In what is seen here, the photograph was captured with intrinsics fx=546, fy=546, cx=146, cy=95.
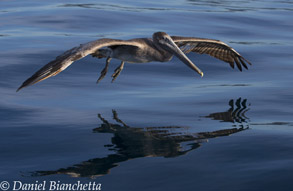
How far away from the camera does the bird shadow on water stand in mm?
7545

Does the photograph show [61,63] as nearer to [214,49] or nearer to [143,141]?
[143,141]

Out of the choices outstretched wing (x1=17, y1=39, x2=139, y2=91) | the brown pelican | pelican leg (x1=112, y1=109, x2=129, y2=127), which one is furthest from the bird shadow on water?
outstretched wing (x1=17, y1=39, x2=139, y2=91)

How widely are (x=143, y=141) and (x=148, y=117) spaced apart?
4.57ft

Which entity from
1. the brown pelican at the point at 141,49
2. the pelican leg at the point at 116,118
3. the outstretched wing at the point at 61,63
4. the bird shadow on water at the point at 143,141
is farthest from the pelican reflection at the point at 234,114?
the outstretched wing at the point at 61,63

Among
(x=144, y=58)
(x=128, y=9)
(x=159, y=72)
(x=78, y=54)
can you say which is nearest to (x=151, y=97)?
(x=144, y=58)

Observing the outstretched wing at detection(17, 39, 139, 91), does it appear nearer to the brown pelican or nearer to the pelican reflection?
the brown pelican

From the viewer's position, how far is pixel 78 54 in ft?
28.0

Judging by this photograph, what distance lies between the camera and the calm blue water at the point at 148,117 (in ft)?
24.3

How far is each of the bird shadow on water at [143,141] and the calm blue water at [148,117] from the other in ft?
0.05

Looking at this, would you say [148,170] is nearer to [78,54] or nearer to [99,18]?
[78,54]

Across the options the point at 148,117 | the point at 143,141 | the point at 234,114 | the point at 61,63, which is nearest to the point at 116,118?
the point at 148,117

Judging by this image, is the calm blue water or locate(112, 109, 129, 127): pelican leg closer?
the calm blue water

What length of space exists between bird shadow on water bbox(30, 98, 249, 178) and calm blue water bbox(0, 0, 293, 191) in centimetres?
2

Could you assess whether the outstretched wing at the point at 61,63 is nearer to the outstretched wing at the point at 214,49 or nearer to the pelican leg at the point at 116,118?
the pelican leg at the point at 116,118
